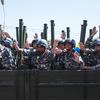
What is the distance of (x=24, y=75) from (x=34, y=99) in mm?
276

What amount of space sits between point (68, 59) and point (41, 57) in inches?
15.7

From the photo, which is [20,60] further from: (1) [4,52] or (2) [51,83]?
(2) [51,83]

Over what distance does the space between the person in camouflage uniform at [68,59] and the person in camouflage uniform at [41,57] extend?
0.39 feet

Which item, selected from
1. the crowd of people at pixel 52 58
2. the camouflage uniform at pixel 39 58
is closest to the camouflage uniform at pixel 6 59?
the crowd of people at pixel 52 58

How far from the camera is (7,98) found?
12.7 feet

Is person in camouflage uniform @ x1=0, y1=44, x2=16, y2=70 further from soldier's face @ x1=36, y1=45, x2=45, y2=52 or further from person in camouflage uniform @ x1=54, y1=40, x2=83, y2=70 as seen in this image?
person in camouflage uniform @ x1=54, y1=40, x2=83, y2=70

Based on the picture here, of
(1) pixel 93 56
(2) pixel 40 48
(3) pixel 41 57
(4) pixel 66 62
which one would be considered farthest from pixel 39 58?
(1) pixel 93 56

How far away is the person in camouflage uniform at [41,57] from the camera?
5125 millimetres

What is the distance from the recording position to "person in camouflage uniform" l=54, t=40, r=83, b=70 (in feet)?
16.9

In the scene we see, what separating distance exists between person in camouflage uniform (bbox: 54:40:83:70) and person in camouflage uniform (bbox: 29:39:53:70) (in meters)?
0.12

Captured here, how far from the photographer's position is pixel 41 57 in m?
5.34

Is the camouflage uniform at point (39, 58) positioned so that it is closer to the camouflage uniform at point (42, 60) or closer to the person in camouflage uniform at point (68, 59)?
the camouflage uniform at point (42, 60)

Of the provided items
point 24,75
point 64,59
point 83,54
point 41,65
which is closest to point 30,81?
point 24,75

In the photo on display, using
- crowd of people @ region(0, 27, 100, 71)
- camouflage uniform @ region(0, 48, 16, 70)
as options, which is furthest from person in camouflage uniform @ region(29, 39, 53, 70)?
camouflage uniform @ region(0, 48, 16, 70)
